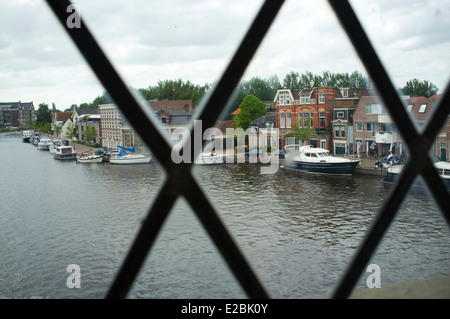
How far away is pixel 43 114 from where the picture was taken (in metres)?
27.9

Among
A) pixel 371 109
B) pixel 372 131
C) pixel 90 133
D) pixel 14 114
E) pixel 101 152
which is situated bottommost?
pixel 101 152

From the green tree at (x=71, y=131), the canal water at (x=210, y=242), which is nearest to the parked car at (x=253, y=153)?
the canal water at (x=210, y=242)

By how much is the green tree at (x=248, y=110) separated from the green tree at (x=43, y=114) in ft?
46.8

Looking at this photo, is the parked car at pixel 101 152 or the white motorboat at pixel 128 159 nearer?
the white motorboat at pixel 128 159

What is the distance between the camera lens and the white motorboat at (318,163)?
46.5 feet

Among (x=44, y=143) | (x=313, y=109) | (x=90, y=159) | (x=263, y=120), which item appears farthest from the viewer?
(x=44, y=143)

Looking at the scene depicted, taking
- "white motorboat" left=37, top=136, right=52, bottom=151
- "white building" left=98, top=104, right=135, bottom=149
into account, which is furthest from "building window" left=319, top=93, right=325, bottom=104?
"white motorboat" left=37, top=136, right=52, bottom=151

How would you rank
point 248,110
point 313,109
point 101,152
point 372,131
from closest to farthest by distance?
point 372,131, point 313,109, point 248,110, point 101,152

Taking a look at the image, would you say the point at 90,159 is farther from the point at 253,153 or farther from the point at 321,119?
the point at 321,119

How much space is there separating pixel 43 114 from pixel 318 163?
20663 mm

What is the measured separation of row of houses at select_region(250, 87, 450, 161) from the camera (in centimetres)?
1460

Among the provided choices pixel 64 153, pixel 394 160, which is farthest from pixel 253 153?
pixel 64 153

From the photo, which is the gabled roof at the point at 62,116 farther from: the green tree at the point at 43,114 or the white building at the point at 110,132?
the white building at the point at 110,132
